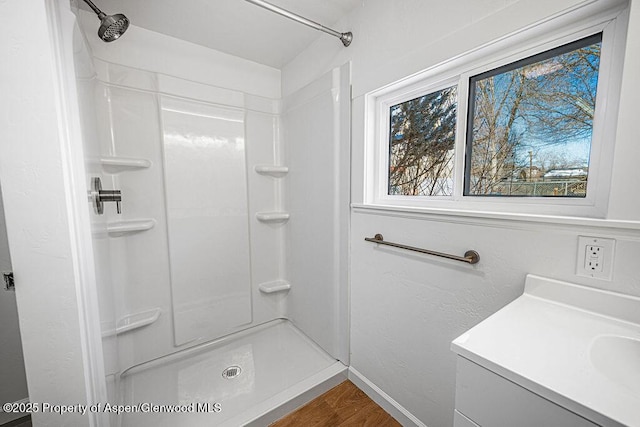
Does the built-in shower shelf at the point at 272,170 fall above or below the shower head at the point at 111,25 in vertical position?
below

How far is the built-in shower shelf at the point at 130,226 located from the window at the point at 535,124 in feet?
6.08

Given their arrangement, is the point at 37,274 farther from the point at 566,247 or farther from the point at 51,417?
the point at 566,247

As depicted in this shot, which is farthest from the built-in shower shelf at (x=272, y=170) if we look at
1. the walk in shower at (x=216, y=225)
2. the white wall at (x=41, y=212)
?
the white wall at (x=41, y=212)

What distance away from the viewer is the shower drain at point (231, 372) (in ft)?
5.10

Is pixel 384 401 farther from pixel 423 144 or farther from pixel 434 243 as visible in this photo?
pixel 423 144

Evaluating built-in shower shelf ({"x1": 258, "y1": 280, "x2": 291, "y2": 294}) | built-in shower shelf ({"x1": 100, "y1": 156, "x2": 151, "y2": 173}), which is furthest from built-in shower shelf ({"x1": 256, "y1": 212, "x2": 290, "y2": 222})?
built-in shower shelf ({"x1": 100, "y1": 156, "x2": 151, "y2": 173})

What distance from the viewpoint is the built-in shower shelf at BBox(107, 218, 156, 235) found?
1.46 m

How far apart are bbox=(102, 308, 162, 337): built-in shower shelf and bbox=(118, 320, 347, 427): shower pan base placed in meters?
0.31

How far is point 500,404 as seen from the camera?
0.49m

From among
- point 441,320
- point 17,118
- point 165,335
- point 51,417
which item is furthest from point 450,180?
point 165,335

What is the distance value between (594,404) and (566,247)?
1.65 feet

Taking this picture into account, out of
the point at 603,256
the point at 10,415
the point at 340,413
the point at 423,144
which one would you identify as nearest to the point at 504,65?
the point at 423,144

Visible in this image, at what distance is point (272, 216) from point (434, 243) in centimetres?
135

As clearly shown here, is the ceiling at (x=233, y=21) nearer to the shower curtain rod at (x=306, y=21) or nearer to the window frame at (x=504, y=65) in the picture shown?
the shower curtain rod at (x=306, y=21)
